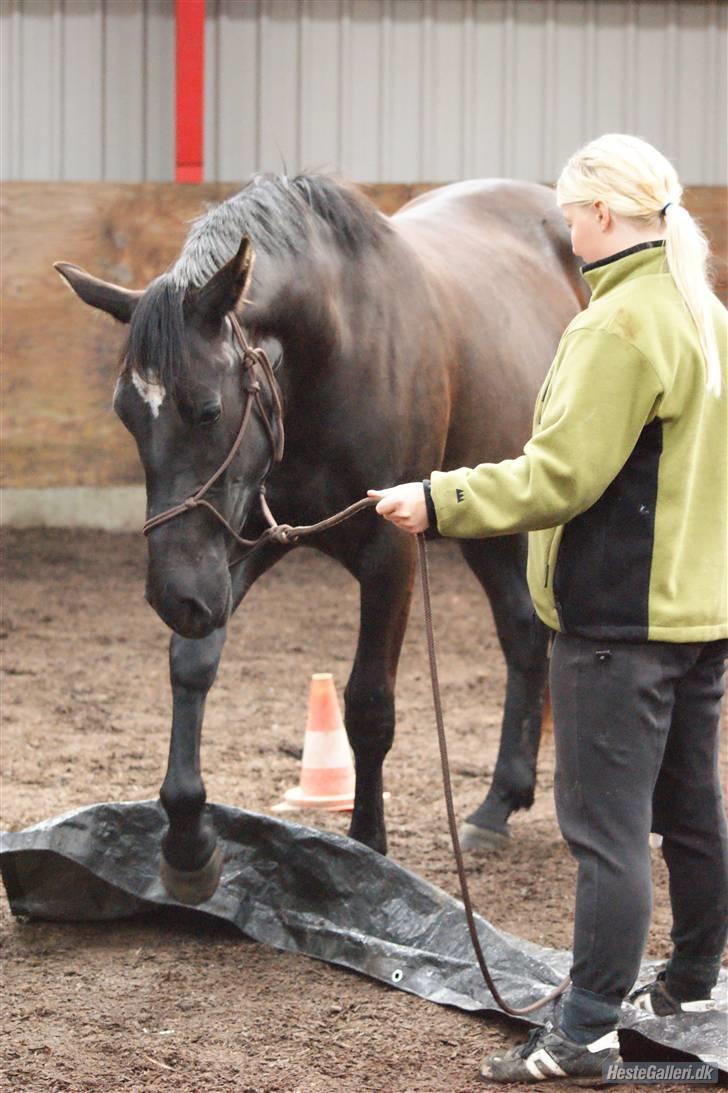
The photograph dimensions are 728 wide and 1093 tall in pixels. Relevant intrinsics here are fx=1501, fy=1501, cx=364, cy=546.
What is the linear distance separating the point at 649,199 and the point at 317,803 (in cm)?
248

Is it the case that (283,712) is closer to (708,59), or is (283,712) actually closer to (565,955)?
(565,955)

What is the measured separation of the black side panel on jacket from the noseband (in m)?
0.85

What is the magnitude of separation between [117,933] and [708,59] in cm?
832

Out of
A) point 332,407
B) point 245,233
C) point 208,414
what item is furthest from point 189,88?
point 208,414

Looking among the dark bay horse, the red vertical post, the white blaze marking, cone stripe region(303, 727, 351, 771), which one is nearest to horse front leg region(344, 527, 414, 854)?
the dark bay horse

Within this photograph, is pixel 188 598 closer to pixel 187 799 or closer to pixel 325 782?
pixel 187 799

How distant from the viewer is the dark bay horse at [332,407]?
10.0ft

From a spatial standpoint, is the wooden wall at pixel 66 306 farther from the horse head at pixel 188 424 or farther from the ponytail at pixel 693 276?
the ponytail at pixel 693 276

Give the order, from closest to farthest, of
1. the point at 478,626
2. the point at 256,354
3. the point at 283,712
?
1. the point at 256,354
2. the point at 283,712
3. the point at 478,626

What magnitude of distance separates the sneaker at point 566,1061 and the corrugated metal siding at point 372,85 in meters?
7.74

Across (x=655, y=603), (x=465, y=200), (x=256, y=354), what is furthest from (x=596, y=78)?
(x=655, y=603)

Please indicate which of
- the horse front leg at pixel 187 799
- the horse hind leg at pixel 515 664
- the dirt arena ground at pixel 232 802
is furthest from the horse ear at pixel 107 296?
the horse hind leg at pixel 515 664

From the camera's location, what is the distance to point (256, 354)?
322 centimetres

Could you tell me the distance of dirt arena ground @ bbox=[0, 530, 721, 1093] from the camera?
2.76 metres
